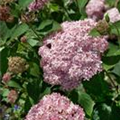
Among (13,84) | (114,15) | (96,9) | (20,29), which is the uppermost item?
(20,29)

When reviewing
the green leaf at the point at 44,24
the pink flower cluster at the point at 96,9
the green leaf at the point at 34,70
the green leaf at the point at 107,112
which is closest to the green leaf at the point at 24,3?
the green leaf at the point at 44,24

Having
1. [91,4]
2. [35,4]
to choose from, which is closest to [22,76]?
[35,4]

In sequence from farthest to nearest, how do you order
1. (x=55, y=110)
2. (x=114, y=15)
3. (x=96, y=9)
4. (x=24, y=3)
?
(x=96, y=9)
(x=114, y=15)
(x=24, y=3)
(x=55, y=110)

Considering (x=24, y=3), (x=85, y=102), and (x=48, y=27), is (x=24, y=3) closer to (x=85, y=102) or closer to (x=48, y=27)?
(x=48, y=27)

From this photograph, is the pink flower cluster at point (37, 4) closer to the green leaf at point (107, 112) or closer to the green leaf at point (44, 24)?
the green leaf at point (44, 24)

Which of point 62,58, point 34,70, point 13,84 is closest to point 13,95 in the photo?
point 13,84

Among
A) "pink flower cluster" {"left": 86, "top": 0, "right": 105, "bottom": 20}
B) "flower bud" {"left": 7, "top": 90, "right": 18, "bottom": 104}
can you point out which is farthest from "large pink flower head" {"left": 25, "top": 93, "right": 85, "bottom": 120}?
"pink flower cluster" {"left": 86, "top": 0, "right": 105, "bottom": 20}

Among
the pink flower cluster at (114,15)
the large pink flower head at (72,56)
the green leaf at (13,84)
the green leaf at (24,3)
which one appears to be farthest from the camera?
the pink flower cluster at (114,15)

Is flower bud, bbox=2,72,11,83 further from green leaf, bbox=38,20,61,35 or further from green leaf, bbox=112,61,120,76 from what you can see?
green leaf, bbox=112,61,120,76
